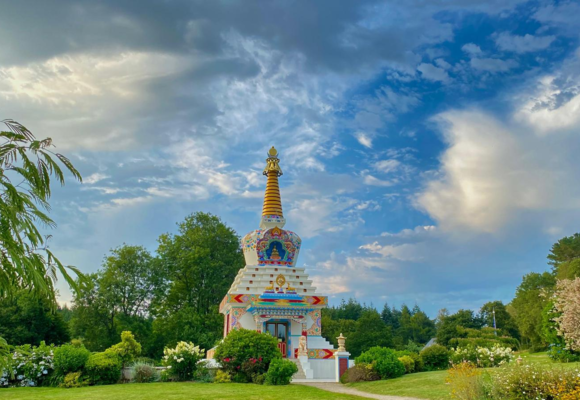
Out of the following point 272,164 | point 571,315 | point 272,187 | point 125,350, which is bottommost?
point 125,350

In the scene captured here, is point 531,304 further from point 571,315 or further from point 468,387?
point 468,387

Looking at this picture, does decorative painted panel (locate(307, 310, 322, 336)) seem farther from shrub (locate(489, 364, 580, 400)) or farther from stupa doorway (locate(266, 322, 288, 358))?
shrub (locate(489, 364, 580, 400))

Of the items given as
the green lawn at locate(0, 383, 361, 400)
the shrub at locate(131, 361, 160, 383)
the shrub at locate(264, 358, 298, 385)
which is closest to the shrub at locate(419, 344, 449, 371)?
the shrub at locate(264, 358, 298, 385)

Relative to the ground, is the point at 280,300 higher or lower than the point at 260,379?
higher

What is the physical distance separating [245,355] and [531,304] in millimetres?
40815

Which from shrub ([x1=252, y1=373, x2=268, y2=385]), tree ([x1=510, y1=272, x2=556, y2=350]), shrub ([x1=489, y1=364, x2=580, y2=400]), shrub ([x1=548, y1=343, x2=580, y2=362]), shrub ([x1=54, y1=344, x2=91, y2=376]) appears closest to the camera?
shrub ([x1=489, y1=364, x2=580, y2=400])

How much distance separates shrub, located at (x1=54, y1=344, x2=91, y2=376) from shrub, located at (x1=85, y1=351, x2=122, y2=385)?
0.34m

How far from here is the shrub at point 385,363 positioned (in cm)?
2231

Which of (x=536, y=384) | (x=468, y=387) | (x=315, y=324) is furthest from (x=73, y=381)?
(x=536, y=384)

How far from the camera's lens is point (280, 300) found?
107 feet

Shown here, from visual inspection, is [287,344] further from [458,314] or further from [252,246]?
[458,314]

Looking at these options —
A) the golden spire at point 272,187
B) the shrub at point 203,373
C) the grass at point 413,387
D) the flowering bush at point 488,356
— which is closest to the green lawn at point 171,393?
the shrub at point 203,373

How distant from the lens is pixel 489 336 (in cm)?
4803

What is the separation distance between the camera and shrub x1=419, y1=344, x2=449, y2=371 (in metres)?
26.5
